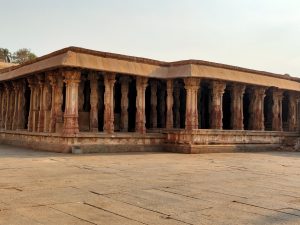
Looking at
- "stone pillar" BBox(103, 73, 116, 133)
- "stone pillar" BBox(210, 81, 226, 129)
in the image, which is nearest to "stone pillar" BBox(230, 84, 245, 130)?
"stone pillar" BBox(210, 81, 226, 129)

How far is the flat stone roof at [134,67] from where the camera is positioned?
16.4m

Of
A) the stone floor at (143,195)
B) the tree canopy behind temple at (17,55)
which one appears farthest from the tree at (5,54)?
→ the stone floor at (143,195)

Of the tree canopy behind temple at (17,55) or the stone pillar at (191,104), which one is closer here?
the stone pillar at (191,104)

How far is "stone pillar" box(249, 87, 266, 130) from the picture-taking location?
75.6ft

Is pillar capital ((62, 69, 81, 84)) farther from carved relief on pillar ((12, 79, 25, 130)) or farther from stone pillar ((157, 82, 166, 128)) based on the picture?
stone pillar ((157, 82, 166, 128))

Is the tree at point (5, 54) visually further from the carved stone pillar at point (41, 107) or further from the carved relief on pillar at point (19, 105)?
the carved stone pillar at point (41, 107)

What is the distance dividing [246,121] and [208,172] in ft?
61.8

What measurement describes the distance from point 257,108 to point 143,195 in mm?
17498

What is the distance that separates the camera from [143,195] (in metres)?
7.00

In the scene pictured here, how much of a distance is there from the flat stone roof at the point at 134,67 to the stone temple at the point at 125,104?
0.04m

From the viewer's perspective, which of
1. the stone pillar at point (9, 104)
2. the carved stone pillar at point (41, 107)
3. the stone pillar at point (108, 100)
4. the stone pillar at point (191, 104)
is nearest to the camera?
the stone pillar at point (108, 100)

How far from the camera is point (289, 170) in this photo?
39.3 ft

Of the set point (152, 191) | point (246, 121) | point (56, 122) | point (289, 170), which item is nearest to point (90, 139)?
point (56, 122)

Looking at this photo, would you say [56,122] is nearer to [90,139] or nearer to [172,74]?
[90,139]
